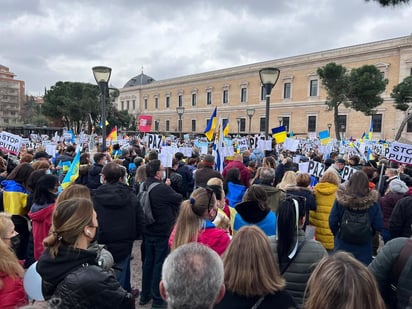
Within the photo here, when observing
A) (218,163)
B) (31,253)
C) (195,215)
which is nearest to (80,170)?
(31,253)

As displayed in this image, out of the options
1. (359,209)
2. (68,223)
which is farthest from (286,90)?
(68,223)

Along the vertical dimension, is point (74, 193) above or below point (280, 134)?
below

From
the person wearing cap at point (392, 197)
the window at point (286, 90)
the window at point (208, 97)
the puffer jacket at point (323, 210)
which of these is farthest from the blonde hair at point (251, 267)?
the window at point (208, 97)

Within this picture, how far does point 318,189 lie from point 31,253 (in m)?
3.79

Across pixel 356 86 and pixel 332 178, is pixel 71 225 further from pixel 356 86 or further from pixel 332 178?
pixel 356 86

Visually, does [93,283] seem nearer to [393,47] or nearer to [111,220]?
[111,220]

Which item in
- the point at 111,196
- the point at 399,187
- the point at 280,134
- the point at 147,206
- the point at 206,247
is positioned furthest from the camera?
the point at 280,134

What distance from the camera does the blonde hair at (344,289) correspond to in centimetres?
152

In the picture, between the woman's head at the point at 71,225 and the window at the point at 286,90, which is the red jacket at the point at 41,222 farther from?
the window at the point at 286,90

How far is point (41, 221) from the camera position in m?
3.54

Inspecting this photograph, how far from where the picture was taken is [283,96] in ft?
164

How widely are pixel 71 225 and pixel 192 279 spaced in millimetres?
1114

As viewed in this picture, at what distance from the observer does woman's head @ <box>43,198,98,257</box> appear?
210 centimetres

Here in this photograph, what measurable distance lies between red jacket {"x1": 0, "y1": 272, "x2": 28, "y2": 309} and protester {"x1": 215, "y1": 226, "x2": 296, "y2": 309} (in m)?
1.26
